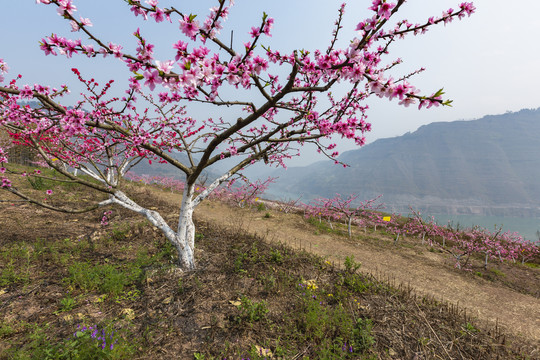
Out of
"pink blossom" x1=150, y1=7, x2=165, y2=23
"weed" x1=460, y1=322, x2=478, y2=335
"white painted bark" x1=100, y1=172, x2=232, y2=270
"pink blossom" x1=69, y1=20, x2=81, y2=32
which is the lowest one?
"weed" x1=460, y1=322, x2=478, y2=335

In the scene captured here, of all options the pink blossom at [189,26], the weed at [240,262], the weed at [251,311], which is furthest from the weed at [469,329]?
the pink blossom at [189,26]

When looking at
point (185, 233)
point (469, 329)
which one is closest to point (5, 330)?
point (185, 233)

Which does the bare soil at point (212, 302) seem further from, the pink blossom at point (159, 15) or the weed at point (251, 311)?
the pink blossom at point (159, 15)

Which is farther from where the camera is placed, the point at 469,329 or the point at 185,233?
the point at 185,233

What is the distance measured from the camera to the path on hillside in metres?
6.18

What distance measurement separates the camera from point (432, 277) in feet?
28.0

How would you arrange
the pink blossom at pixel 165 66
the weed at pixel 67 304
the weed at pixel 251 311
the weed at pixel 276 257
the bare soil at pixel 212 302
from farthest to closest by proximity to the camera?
1. the weed at pixel 276 257
2. the weed at pixel 251 311
3. the weed at pixel 67 304
4. the bare soil at pixel 212 302
5. the pink blossom at pixel 165 66

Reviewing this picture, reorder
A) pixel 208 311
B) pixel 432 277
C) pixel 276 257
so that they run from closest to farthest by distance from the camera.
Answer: pixel 208 311 → pixel 276 257 → pixel 432 277

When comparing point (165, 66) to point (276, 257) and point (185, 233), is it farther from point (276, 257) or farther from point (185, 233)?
point (276, 257)

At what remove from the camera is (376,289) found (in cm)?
518

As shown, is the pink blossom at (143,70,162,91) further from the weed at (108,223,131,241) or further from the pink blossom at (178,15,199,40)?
the weed at (108,223,131,241)

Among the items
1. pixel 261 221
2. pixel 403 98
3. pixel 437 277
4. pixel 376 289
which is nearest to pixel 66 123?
pixel 403 98

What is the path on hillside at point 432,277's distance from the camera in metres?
6.18

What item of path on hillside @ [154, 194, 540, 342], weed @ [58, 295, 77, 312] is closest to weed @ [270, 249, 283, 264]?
path on hillside @ [154, 194, 540, 342]
